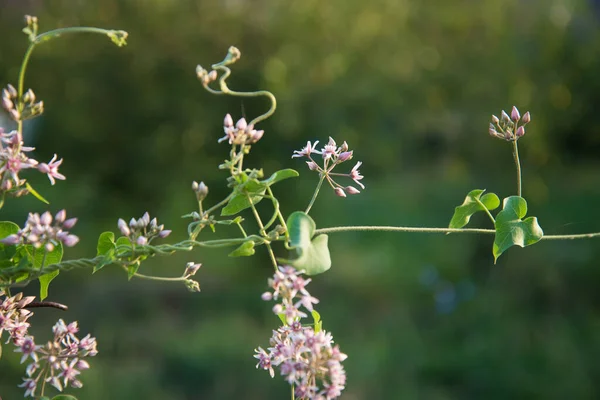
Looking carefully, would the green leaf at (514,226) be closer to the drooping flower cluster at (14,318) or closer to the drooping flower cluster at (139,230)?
the drooping flower cluster at (139,230)

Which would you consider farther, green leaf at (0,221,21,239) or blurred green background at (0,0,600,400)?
blurred green background at (0,0,600,400)

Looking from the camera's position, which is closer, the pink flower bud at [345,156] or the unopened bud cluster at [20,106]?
the unopened bud cluster at [20,106]

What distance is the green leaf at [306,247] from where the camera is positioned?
0.51 m

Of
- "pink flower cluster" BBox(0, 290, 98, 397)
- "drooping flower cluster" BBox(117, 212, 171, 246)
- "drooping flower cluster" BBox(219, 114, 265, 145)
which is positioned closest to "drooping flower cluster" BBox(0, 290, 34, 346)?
"pink flower cluster" BBox(0, 290, 98, 397)

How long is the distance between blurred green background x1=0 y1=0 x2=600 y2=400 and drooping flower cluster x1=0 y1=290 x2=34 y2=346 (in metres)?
2.12

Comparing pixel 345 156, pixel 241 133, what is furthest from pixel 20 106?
pixel 345 156

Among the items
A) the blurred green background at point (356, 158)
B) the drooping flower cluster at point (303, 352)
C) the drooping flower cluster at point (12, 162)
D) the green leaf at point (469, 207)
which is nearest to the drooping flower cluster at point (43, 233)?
the drooping flower cluster at point (12, 162)

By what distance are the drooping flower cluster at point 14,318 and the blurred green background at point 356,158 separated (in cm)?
212

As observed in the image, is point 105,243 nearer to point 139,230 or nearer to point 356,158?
point 139,230

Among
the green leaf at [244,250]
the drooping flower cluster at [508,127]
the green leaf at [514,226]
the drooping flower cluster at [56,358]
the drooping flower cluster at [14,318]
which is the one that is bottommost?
the drooping flower cluster at [56,358]

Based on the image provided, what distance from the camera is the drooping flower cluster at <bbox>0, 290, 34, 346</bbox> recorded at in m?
0.58

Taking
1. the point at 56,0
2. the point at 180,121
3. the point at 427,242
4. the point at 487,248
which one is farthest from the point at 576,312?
the point at 56,0

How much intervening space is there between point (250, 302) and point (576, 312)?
4.87 feet

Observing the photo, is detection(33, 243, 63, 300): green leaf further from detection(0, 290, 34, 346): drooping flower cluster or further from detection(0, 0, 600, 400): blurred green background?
detection(0, 0, 600, 400): blurred green background
